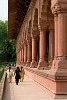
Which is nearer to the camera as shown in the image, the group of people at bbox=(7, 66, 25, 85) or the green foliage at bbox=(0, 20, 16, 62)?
the group of people at bbox=(7, 66, 25, 85)

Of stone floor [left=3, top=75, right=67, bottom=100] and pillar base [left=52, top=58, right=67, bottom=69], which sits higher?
pillar base [left=52, top=58, right=67, bottom=69]

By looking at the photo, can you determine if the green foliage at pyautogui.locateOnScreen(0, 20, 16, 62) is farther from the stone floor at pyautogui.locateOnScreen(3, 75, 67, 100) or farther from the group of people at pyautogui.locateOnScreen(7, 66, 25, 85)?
the stone floor at pyautogui.locateOnScreen(3, 75, 67, 100)

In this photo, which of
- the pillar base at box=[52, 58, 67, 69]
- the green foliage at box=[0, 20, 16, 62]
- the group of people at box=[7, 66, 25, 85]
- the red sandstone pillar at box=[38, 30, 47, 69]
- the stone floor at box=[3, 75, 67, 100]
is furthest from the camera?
the green foliage at box=[0, 20, 16, 62]

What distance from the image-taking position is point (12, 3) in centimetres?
3531

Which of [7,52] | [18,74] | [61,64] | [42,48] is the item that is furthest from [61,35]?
[7,52]

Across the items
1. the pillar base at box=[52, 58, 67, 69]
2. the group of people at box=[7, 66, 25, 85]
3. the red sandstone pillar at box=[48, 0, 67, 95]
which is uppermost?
the red sandstone pillar at box=[48, 0, 67, 95]

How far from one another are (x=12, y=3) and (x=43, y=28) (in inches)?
548

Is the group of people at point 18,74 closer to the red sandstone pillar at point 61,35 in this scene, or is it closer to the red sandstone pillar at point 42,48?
the red sandstone pillar at point 42,48

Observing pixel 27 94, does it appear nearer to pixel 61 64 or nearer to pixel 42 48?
pixel 61 64

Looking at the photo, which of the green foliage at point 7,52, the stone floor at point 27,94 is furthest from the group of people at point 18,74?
the green foliage at point 7,52

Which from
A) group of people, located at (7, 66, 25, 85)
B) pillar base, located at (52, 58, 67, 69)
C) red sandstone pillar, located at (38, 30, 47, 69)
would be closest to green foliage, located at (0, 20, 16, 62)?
group of people, located at (7, 66, 25, 85)

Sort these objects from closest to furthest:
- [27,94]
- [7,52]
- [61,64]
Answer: [61,64] < [27,94] < [7,52]

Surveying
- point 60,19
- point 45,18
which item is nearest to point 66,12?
point 60,19

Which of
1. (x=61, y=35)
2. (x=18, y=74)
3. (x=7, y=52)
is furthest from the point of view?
(x=7, y=52)
